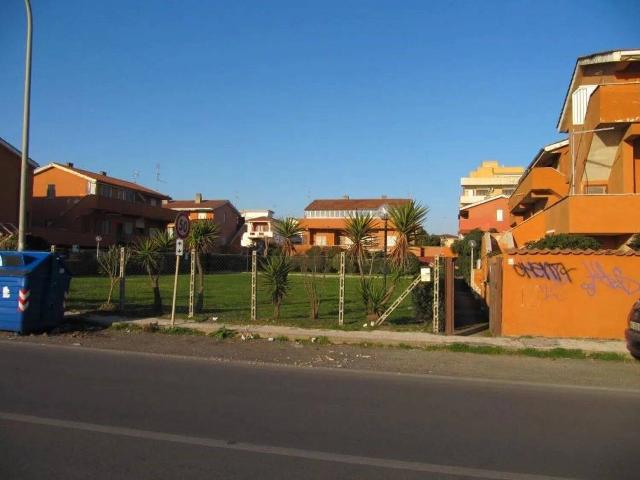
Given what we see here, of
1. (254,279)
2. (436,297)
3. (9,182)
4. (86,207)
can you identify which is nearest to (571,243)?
(436,297)

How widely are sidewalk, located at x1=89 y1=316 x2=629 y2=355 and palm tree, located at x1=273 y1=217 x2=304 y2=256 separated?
95.0 inches

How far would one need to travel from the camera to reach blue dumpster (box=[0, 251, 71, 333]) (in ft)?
40.9

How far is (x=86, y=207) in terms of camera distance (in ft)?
172

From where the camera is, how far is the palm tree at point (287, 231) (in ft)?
48.8

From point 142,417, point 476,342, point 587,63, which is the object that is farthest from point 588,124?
point 142,417

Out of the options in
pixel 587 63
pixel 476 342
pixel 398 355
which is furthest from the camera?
pixel 587 63

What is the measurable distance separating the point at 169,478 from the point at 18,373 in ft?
16.4

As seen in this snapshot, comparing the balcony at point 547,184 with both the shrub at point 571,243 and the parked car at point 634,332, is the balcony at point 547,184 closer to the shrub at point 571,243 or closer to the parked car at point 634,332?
the shrub at point 571,243

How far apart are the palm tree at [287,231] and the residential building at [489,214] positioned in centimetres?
5010

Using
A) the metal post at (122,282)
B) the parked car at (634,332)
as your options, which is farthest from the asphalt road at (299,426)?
the metal post at (122,282)

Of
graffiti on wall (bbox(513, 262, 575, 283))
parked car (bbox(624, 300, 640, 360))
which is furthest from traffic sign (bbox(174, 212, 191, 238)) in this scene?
parked car (bbox(624, 300, 640, 360))

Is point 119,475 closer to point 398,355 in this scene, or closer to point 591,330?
point 398,355

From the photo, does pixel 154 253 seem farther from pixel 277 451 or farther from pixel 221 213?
pixel 221 213

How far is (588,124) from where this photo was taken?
76.2 feet
